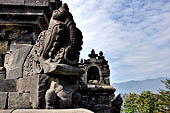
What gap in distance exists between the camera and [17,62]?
4.01 metres

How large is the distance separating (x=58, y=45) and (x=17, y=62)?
3.67 feet

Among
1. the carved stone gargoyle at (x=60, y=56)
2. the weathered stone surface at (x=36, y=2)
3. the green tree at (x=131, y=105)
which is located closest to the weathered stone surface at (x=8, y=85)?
the carved stone gargoyle at (x=60, y=56)

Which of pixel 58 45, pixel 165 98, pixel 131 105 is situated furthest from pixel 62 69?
pixel 131 105

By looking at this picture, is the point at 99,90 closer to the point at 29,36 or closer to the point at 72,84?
the point at 29,36

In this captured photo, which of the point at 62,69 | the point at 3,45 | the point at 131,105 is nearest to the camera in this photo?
the point at 62,69

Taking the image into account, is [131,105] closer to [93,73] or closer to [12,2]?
[93,73]

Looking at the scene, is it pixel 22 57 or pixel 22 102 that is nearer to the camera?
pixel 22 102

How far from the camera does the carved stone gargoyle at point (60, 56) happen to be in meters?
3.24

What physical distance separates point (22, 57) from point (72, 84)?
1.18 m

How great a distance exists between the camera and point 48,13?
19.9ft

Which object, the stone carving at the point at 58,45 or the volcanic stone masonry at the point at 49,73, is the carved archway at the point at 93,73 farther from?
the stone carving at the point at 58,45

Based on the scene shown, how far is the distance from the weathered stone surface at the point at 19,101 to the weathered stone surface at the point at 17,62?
46 centimetres

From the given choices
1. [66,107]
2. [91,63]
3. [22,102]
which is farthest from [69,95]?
[91,63]

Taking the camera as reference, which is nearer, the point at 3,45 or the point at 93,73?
the point at 3,45
